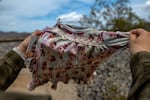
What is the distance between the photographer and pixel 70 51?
1.56 m

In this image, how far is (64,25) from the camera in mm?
1690

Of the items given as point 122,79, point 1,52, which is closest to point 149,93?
point 122,79

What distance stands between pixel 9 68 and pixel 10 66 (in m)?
0.02

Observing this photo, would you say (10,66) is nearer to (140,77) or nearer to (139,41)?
(139,41)

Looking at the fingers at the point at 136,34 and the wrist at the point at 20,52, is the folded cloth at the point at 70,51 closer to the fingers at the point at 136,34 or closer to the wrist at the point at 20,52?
the wrist at the point at 20,52

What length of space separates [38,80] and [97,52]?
0.27 metres

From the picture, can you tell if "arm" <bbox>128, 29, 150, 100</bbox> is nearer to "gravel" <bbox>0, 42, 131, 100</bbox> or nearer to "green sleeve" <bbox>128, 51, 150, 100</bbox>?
"green sleeve" <bbox>128, 51, 150, 100</bbox>

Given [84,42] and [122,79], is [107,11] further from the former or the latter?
[84,42]

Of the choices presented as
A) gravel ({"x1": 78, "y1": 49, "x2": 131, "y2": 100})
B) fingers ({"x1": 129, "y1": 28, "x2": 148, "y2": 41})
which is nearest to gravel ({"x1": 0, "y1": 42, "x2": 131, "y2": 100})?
gravel ({"x1": 78, "y1": 49, "x2": 131, "y2": 100})

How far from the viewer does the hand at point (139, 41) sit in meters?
0.93

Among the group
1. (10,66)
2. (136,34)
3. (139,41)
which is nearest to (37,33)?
(10,66)

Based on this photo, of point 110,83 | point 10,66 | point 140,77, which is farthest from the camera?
point 110,83

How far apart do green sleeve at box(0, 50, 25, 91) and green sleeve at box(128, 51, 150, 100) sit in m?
0.31

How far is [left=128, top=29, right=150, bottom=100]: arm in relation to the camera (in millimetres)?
755
